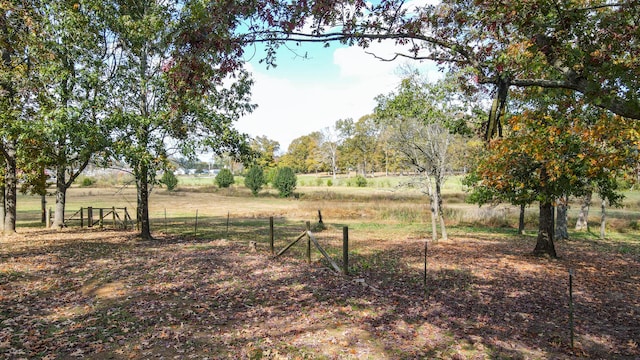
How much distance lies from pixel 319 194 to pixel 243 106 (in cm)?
3862

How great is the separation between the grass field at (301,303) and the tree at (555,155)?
9.48ft

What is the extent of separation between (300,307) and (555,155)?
32.5ft

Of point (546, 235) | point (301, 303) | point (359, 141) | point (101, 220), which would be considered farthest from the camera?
point (359, 141)

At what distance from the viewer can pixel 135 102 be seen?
60.3 feet

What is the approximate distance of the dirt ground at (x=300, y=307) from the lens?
657 centimetres

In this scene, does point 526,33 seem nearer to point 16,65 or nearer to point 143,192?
point 143,192

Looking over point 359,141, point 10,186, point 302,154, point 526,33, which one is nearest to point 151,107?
point 10,186

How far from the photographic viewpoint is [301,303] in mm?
8867

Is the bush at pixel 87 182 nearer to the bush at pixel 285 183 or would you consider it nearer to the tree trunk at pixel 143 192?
the bush at pixel 285 183

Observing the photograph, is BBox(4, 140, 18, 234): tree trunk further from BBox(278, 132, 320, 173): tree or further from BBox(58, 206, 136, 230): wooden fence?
BBox(278, 132, 320, 173): tree

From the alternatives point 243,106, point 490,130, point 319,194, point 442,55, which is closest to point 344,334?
point 490,130

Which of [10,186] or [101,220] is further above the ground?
[10,186]

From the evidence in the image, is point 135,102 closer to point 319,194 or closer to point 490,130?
point 490,130

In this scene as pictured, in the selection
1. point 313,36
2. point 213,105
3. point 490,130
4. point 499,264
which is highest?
point 213,105
